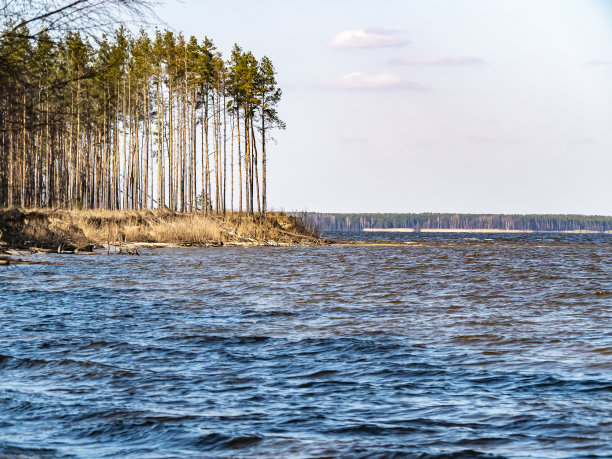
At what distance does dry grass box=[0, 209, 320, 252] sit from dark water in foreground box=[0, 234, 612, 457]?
14400 mm

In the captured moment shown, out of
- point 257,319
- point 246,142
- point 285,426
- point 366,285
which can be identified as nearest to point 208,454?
point 285,426

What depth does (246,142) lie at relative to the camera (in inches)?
2520

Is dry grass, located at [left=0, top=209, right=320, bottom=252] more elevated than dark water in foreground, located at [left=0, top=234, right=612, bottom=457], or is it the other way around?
dry grass, located at [left=0, top=209, right=320, bottom=252]

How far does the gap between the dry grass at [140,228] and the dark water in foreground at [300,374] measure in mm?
14400

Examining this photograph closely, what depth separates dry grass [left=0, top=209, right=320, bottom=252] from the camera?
33.8 metres

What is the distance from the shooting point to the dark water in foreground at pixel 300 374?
658 cm

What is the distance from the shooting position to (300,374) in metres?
9.49

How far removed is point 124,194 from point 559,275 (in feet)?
144

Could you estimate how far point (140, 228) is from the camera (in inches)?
1799

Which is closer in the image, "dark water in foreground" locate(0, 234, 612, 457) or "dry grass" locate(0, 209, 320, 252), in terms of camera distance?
"dark water in foreground" locate(0, 234, 612, 457)

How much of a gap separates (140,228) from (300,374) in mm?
37530

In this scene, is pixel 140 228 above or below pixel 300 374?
above

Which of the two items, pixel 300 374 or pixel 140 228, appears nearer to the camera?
pixel 300 374

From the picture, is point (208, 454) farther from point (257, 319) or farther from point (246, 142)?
point (246, 142)
